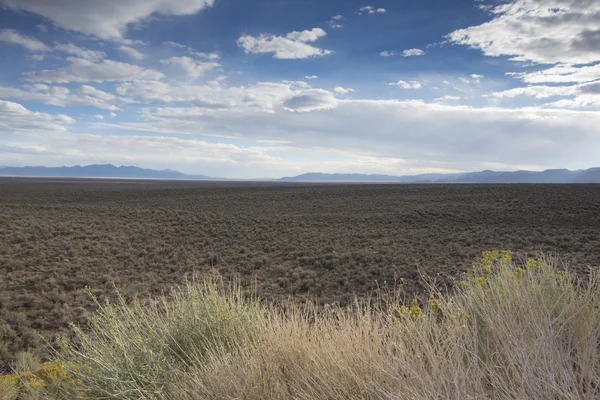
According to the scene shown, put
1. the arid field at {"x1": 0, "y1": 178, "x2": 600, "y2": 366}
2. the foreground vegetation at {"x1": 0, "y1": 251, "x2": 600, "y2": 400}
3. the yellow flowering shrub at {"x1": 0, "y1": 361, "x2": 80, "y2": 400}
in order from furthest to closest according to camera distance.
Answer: the arid field at {"x1": 0, "y1": 178, "x2": 600, "y2": 366} → the yellow flowering shrub at {"x1": 0, "y1": 361, "x2": 80, "y2": 400} → the foreground vegetation at {"x1": 0, "y1": 251, "x2": 600, "y2": 400}

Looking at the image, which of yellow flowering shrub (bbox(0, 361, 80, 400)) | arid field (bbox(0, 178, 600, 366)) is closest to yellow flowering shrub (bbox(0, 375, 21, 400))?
yellow flowering shrub (bbox(0, 361, 80, 400))

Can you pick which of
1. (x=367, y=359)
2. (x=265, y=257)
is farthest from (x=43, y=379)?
(x=265, y=257)

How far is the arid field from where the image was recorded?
10.2 meters

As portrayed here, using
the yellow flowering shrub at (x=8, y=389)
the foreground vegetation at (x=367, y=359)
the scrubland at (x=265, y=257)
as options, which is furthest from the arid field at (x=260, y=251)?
the foreground vegetation at (x=367, y=359)

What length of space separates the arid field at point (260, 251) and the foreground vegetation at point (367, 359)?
8.30 ft

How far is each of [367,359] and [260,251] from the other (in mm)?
14633

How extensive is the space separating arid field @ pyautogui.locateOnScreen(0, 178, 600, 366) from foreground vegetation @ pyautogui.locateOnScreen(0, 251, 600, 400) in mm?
2530

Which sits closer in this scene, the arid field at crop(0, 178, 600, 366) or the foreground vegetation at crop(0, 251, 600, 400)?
the foreground vegetation at crop(0, 251, 600, 400)

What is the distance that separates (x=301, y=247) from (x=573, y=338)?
1502 centimetres

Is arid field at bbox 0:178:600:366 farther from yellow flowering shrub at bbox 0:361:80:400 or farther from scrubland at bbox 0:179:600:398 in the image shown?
yellow flowering shrub at bbox 0:361:80:400

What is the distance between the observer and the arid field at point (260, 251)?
10.2 meters

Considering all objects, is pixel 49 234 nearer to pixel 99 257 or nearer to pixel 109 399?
pixel 99 257

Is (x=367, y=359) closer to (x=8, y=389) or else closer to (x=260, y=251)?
(x=8, y=389)

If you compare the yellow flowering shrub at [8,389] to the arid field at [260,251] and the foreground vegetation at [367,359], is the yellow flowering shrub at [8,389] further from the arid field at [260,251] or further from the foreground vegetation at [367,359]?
the arid field at [260,251]
